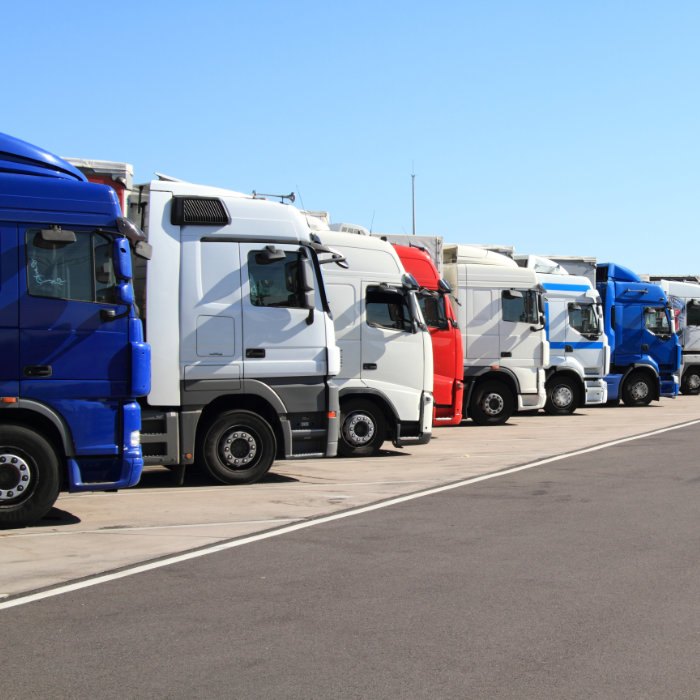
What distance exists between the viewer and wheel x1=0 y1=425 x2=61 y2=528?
356 inches

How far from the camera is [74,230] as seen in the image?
30.9ft

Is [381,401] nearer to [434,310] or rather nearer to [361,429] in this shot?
[361,429]

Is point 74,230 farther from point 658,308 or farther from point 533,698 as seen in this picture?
point 658,308

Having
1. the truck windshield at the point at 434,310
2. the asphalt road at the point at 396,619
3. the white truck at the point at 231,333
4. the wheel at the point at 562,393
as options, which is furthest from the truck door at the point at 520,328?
the asphalt road at the point at 396,619

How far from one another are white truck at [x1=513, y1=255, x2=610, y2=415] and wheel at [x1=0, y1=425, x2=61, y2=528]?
1783cm

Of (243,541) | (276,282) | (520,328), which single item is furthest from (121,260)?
(520,328)

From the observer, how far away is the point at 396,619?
6.01m

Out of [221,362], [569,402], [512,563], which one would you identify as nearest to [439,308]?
[221,362]

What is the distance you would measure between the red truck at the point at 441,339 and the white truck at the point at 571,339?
7467 millimetres

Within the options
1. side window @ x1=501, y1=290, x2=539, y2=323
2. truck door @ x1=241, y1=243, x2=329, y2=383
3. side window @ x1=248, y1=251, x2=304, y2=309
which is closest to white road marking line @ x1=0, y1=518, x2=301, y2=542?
truck door @ x1=241, y1=243, x2=329, y2=383

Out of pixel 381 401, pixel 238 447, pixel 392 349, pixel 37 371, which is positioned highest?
pixel 392 349

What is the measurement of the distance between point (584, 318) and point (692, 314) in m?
9.40

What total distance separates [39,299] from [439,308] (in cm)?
1012

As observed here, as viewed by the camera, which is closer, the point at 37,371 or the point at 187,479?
the point at 37,371
